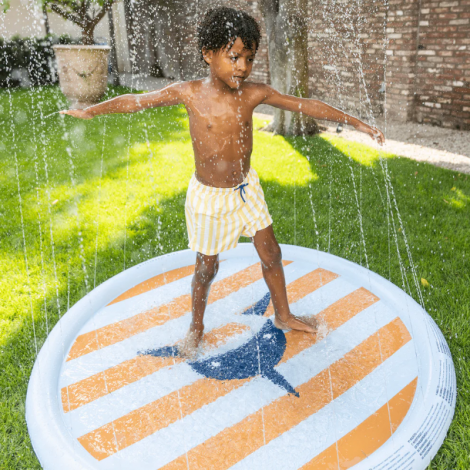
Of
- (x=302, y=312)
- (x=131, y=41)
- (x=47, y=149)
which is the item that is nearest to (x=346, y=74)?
(x=47, y=149)

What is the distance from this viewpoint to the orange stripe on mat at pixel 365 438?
6.19ft

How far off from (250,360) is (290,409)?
0.39 meters

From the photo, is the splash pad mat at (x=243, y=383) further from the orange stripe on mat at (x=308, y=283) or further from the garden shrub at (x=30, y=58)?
the garden shrub at (x=30, y=58)

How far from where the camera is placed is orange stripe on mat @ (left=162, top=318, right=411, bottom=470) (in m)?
1.94

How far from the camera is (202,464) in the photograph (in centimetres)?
191

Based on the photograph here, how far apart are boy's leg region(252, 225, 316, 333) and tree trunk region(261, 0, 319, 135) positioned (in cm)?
451

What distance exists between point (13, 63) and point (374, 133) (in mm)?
13712

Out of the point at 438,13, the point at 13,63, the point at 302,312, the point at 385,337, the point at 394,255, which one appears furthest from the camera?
the point at 13,63

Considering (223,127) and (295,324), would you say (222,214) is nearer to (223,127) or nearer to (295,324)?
(223,127)

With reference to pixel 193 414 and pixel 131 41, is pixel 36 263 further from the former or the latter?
pixel 131 41

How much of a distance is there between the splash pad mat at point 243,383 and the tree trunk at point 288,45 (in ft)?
13.5

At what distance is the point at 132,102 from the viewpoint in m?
2.12

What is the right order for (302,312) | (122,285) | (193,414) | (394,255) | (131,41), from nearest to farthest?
(193,414), (302,312), (122,285), (394,255), (131,41)

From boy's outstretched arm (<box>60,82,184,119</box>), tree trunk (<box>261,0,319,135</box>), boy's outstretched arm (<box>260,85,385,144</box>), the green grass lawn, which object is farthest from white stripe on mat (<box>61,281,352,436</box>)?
tree trunk (<box>261,0,319,135</box>)
